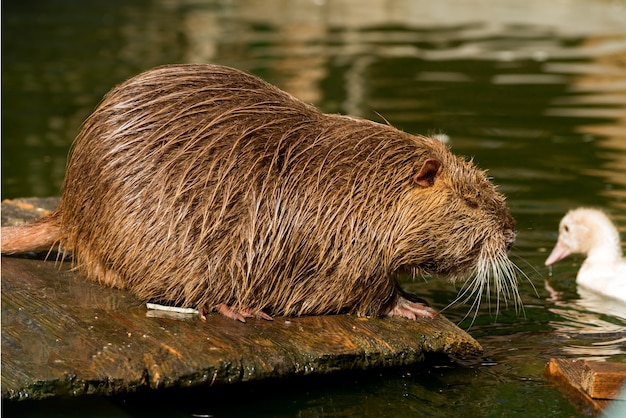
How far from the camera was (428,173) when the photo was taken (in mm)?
5133

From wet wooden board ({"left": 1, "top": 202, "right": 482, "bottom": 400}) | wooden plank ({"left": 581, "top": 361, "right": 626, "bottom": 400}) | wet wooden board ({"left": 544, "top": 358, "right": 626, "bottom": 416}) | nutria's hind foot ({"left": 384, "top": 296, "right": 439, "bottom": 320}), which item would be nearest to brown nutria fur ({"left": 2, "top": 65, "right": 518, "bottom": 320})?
nutria's hind foot ({"left": 384, "top": 296, "right": 439, "bottom": 320})

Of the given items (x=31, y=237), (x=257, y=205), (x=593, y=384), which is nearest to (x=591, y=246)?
(x=593, y=384)

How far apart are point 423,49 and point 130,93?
12.0 m

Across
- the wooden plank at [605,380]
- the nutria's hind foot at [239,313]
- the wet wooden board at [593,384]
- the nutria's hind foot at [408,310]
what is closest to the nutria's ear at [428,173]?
the nutria's hind foot at [408,310]

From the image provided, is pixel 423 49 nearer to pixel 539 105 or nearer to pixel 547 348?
pixel 539 105

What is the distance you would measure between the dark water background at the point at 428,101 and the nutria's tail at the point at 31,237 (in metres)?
1.28

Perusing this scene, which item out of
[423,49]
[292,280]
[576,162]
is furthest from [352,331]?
[423,49]

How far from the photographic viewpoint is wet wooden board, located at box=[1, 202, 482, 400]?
4.22m

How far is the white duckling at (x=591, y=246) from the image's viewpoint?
21.0ft

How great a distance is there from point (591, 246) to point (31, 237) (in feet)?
11.3

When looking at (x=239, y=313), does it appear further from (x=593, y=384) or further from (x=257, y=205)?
(x=593, y=384)

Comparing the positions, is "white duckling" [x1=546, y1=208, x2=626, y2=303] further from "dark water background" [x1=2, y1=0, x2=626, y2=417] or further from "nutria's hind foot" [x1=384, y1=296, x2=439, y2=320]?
"nutria's hind foot" [x1=384, y1=296, x2=439, y2=320]

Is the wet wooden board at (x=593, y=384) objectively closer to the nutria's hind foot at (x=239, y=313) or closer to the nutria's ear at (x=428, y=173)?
the nutria's ear at (x=428, y=173)

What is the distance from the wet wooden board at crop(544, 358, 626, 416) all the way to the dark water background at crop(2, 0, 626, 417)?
7 cm
